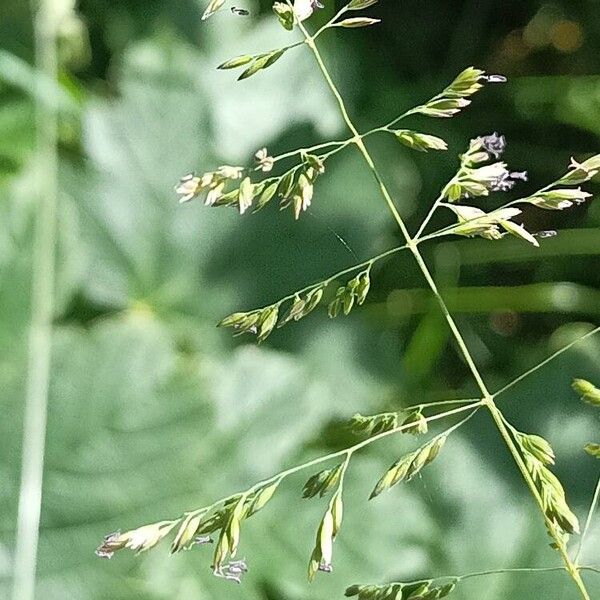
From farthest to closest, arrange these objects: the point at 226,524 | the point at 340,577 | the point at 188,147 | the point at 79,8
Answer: the point at 79,8 → the point at 188,147 → the point at 340,577 → the point at 226,524

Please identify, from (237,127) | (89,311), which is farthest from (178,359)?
(237,127)

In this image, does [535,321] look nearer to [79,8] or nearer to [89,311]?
[89,311]

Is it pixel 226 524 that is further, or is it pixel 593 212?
pixel 593 212

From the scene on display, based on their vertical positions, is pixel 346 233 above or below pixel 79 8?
below

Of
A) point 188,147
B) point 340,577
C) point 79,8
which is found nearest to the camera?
point 340,577
